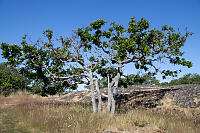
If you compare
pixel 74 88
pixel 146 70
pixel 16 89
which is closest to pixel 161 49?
pixel 146 70

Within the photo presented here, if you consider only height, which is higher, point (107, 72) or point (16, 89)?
point (107, 72)

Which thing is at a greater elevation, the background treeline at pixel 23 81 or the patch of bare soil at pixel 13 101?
the background treeline at pixel 23 81

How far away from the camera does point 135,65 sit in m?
13.7

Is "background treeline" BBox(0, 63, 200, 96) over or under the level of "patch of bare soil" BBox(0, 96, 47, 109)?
over

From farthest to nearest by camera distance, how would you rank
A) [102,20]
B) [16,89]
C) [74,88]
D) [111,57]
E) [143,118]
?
[16,89] → [74,88] → [111,57] → [102,20] → [143,118]

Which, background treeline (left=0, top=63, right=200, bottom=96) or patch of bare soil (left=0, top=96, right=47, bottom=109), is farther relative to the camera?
patch of bare soil (left=0, top=96, right=47, bottom=109)

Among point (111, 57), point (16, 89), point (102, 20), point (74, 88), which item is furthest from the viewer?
point (16, 89)

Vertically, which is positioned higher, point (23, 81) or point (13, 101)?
point (23, 81)

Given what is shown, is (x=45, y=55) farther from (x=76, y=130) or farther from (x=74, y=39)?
(x=76, y=130)

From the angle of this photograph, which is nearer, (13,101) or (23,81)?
(13,101)

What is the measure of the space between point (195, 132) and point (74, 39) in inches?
372

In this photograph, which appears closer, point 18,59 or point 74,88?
point 18,59

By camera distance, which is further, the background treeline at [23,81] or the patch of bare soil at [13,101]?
the patch of bare soil at [13,101]

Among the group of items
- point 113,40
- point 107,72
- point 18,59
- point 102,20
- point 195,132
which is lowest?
point 195,132
